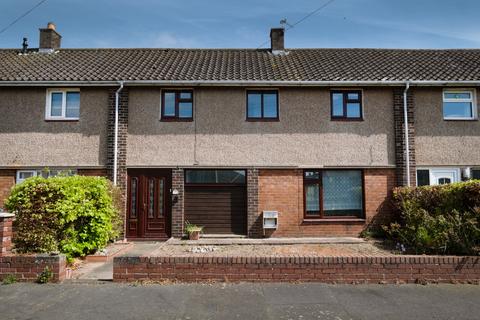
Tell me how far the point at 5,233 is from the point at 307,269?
17.0 feet

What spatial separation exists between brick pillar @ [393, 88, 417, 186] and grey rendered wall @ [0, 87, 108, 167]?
882 cm

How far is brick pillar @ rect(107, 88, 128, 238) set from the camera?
1105 centimetres

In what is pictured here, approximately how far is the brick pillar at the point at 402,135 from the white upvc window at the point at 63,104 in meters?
9.68

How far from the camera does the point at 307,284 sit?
20.0 ft

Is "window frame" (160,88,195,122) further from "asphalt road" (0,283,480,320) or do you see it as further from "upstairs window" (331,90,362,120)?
"asphalt road" (0,283,480,320)

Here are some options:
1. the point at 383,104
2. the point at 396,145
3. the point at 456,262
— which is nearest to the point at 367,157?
the point at 396,145

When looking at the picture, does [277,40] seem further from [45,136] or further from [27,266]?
[27,266]

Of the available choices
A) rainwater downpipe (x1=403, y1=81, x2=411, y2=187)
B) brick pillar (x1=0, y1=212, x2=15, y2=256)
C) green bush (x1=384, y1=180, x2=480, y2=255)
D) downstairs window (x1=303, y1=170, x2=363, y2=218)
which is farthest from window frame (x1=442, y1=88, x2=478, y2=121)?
brick pillar (x1=0, y1=212, x2=15, y2=256)

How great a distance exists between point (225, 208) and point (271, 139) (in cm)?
250

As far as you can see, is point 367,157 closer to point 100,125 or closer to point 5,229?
point 100,125

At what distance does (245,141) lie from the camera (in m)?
11.3

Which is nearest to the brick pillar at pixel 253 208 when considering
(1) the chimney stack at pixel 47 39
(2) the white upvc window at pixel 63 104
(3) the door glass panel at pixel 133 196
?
(3) the door glass panel at pixel 133 196

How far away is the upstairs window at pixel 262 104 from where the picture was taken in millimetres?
11523

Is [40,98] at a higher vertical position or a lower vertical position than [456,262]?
higher
